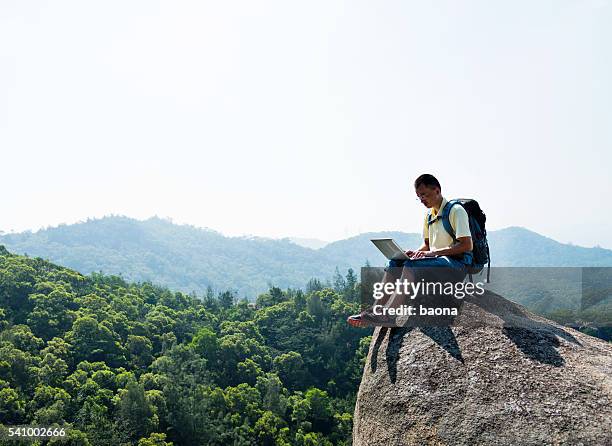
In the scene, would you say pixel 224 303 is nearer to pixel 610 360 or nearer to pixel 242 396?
pixel 242 396

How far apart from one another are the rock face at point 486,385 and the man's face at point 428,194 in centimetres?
135

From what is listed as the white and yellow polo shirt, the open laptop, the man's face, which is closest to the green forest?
the open laptop

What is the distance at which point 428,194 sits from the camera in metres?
6.31

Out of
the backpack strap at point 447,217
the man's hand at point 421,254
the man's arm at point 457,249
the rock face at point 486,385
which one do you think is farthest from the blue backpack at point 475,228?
the rock face at point 486,385

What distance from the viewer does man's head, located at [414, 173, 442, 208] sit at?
6.29 metres

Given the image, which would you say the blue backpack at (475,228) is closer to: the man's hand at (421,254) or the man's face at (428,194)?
the man's face at (428,194)

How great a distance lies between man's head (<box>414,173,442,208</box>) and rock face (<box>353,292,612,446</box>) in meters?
1.36

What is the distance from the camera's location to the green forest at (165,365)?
5075 centimetres

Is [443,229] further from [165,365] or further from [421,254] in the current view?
[165,365]

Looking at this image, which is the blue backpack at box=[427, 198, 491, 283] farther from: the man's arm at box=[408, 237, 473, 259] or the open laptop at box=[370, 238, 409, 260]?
the open laptop at box=[370, 238, 409, 260]

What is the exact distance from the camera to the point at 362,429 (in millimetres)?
6379

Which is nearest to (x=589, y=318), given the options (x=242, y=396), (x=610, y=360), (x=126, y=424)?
(x=242, y=396)

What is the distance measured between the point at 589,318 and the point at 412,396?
64.5m

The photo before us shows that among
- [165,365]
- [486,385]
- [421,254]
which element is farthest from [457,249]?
[165,365]
